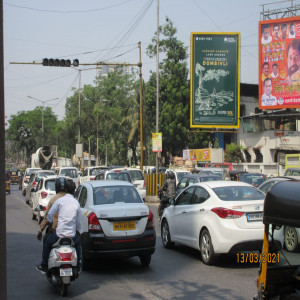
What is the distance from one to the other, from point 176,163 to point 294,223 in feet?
138

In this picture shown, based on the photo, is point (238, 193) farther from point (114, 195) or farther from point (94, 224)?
point (94, 224)

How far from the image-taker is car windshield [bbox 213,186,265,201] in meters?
9.92

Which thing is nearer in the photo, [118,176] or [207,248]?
[207,248]

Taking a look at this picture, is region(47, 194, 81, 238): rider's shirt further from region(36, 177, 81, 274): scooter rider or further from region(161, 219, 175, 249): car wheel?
region(161, 219, 175, 249): car wheel

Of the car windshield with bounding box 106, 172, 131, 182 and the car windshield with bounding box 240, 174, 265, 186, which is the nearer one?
the car windshield with bounding box 106, 172, 131, 182

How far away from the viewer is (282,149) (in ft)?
139

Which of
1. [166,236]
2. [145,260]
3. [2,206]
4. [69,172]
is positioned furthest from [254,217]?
[69,172]

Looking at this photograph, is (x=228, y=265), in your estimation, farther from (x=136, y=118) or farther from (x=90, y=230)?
(x=136, y=118)

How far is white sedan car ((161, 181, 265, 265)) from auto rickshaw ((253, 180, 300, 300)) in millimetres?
3761

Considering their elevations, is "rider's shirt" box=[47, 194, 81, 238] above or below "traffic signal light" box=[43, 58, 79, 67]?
below

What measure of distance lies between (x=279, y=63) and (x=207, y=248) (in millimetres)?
30602

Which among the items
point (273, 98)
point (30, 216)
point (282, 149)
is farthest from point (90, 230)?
point (282, 149)

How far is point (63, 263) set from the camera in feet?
23.8

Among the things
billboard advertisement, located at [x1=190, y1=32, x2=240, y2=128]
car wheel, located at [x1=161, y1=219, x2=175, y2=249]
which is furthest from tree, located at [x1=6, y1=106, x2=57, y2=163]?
car wheel, located at [x1=161, y1=219, x2=175, y2=249]
